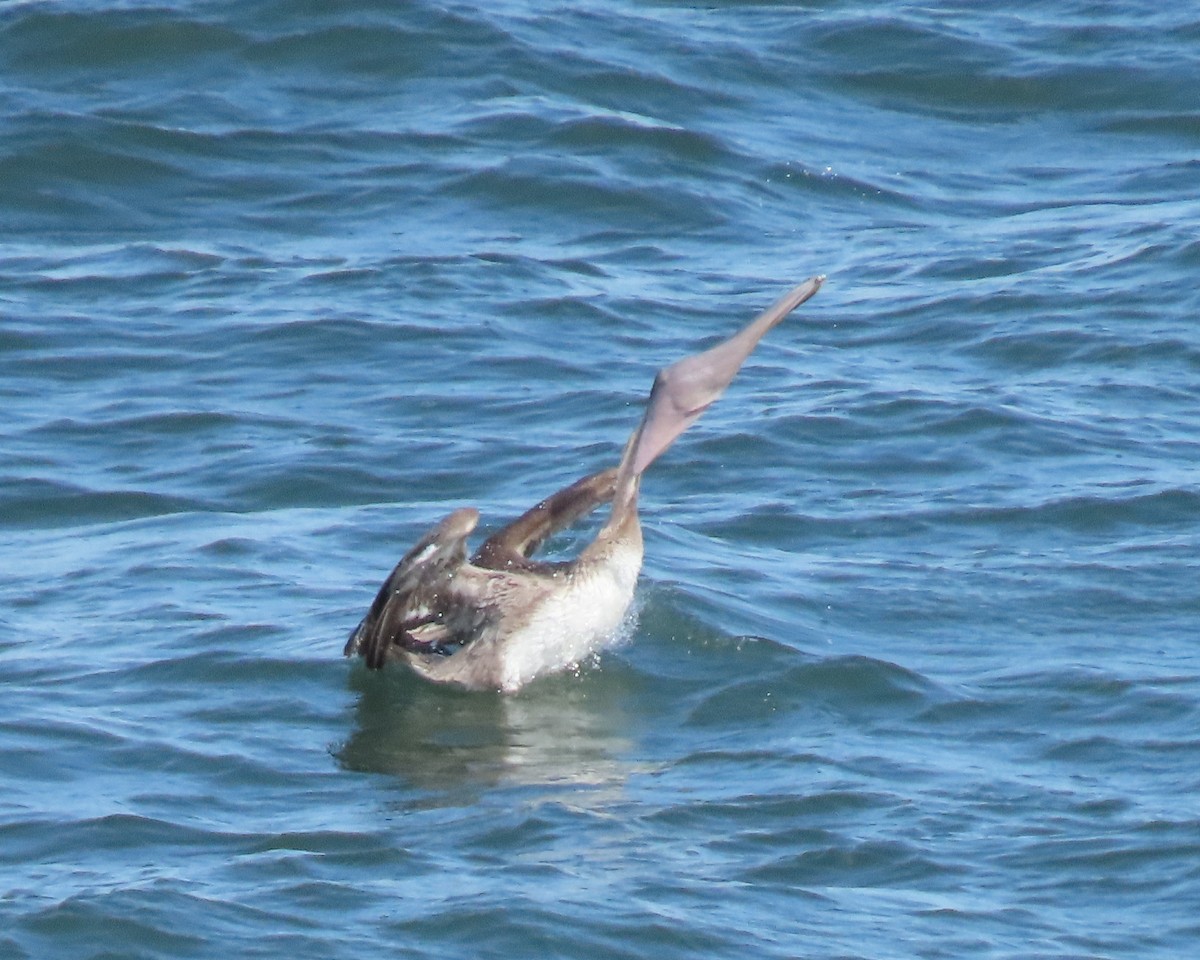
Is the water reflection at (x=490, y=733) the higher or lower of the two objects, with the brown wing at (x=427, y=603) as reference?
lower

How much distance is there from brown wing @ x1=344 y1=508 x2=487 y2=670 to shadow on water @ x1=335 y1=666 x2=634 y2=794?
19 cm

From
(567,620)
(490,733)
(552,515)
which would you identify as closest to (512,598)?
(567,620)

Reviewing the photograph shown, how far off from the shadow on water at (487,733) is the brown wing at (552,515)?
612mm

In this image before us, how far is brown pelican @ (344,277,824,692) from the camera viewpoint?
315 inches

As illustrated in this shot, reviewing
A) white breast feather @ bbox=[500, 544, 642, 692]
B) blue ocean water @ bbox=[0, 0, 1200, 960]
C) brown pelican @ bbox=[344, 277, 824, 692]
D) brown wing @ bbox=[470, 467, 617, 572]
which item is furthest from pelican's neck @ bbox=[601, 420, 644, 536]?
blue ocean water @ bbox=[0, 0, 1200, 960]

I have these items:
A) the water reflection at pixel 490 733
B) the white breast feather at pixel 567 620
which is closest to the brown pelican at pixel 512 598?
the white breast feather at pixel 567 620

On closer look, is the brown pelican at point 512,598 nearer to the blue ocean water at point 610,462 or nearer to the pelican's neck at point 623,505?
the pelican's neck at point 623,505

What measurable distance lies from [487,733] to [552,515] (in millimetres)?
1136

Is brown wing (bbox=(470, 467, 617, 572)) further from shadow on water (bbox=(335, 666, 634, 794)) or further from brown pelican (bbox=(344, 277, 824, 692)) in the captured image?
shadow on water (bbox=(335, 666, 634, 794))

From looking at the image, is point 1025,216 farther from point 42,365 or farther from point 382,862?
point 382,862

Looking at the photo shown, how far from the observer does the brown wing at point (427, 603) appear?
797 centimetres

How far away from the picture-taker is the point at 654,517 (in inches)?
396

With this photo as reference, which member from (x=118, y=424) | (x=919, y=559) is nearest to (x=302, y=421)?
(x=118, y=424)

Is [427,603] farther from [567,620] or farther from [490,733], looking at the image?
[490,733]
